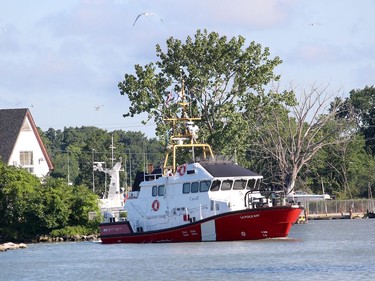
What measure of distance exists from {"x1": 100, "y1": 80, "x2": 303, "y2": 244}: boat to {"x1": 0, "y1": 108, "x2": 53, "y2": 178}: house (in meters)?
40.5

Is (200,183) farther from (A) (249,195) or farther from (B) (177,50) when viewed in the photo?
(B) (177,50)

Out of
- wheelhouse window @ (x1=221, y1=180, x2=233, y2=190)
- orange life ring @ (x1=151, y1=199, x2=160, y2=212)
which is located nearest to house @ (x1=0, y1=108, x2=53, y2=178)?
orange life ring @ (x1=151, y1=199, x2=160, y2=212)

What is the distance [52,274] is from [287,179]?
66070 mm

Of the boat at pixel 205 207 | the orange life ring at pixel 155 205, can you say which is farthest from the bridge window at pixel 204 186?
the orange life ring at pixel 155 205

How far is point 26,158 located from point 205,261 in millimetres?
60027

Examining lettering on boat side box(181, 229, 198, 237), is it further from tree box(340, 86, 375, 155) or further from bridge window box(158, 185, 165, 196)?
tree box(340, 86, 375, 155)

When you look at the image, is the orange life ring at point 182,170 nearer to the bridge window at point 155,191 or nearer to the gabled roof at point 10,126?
the bridge window at point 155,191

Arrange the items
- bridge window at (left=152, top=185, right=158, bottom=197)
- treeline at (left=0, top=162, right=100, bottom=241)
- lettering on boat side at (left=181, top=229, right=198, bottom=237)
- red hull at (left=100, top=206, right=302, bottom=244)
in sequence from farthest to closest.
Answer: treeline at (left=0, top=162, right=100, bottom=241) → bridge window at (left=152, top=185, right=158, bottom=197) → lettering on boat side at (left=181, top=229, right=198, bottom=237) → red hull at (left=100, top=206, right=302, bottom=244)

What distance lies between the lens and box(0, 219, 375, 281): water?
4722 cm

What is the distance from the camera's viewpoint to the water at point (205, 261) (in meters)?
47.2

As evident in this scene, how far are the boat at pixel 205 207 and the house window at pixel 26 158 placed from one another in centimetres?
4217

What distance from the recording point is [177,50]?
97625 millimetres

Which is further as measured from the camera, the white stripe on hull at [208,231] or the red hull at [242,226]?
the white stripe on hull at [208,231]

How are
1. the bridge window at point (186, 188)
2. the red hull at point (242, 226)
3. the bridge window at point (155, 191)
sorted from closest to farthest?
the red hull at point (242, 226) → the bridge window at point (186, 188) → the bridge window at point (155, 191)
